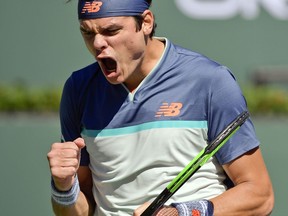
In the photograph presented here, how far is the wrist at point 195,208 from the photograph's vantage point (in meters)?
4.04

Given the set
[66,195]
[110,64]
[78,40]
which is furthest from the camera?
[78,40]

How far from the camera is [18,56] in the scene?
9.45 meters

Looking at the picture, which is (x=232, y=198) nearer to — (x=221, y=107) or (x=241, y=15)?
(x=221, y=107)

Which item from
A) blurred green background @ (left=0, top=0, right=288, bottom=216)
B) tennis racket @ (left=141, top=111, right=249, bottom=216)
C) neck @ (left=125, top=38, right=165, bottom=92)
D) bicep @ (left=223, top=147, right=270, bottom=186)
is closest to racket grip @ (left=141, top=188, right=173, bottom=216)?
tennis racket @ (left=141, top=111, right=249, bottom=216)

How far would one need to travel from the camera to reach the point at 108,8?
4.23 m

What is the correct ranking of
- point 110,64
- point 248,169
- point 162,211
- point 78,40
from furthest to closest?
point 78,40 < point 110,64 < point 248,169 < point 162,211

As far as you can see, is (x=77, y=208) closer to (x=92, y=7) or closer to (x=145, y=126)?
(x=145, y=126)

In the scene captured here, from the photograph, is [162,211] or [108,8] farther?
[108,8]

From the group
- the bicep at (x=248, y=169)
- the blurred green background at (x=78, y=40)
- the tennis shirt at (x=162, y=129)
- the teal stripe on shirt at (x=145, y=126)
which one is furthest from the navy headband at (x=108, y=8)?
the blurred green background at (x=78, y=40)

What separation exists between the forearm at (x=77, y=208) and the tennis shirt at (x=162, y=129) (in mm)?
91

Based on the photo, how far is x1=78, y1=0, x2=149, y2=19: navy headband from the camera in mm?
4230

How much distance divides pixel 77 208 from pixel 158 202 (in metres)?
0.57

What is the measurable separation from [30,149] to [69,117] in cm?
402

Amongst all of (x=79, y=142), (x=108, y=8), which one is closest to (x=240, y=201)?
(x=79, y=142)
